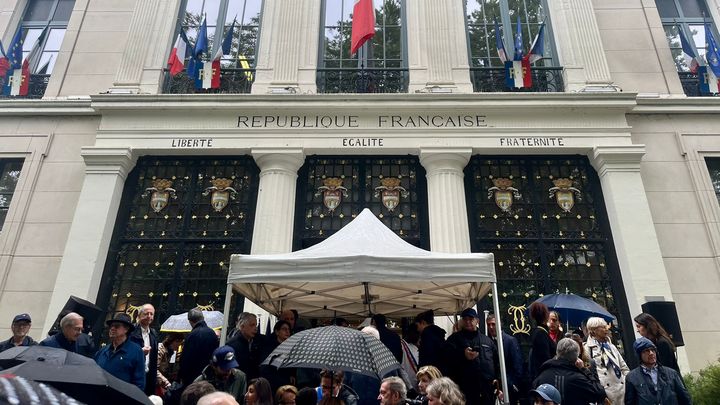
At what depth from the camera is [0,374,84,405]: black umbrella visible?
123 cm

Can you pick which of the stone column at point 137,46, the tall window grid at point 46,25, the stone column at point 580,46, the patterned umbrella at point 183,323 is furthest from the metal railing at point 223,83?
the stone column at point 580,46

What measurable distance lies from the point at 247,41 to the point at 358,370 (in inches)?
459

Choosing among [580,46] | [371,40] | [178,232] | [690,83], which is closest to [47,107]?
[178,232]

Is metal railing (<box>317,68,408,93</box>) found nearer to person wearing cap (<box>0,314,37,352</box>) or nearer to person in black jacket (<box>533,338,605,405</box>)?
person wearing cap (<box>0,314,37,352</box>)

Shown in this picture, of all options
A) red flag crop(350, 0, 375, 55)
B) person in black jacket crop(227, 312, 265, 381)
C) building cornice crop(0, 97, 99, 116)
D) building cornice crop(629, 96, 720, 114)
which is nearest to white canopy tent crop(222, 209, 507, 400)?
person in black jacket crop(227, 312, 265, 381)

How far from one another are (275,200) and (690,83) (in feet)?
37.4

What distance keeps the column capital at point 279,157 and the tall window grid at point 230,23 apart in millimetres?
3231

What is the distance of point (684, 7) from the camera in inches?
553

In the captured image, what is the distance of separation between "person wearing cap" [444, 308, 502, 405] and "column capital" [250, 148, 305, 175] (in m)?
6.53

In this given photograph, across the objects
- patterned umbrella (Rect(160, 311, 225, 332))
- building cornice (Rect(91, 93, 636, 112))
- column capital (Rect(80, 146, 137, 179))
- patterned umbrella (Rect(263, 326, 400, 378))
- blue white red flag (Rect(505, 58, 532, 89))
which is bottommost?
patterned umbrella (Rect(263, 326, 400, 378))

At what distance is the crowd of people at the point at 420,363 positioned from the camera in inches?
185

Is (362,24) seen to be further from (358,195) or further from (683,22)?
(683,22)

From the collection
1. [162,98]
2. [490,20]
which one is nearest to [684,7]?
[490,20]

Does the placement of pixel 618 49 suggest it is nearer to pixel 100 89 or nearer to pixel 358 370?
pixel 358 370
